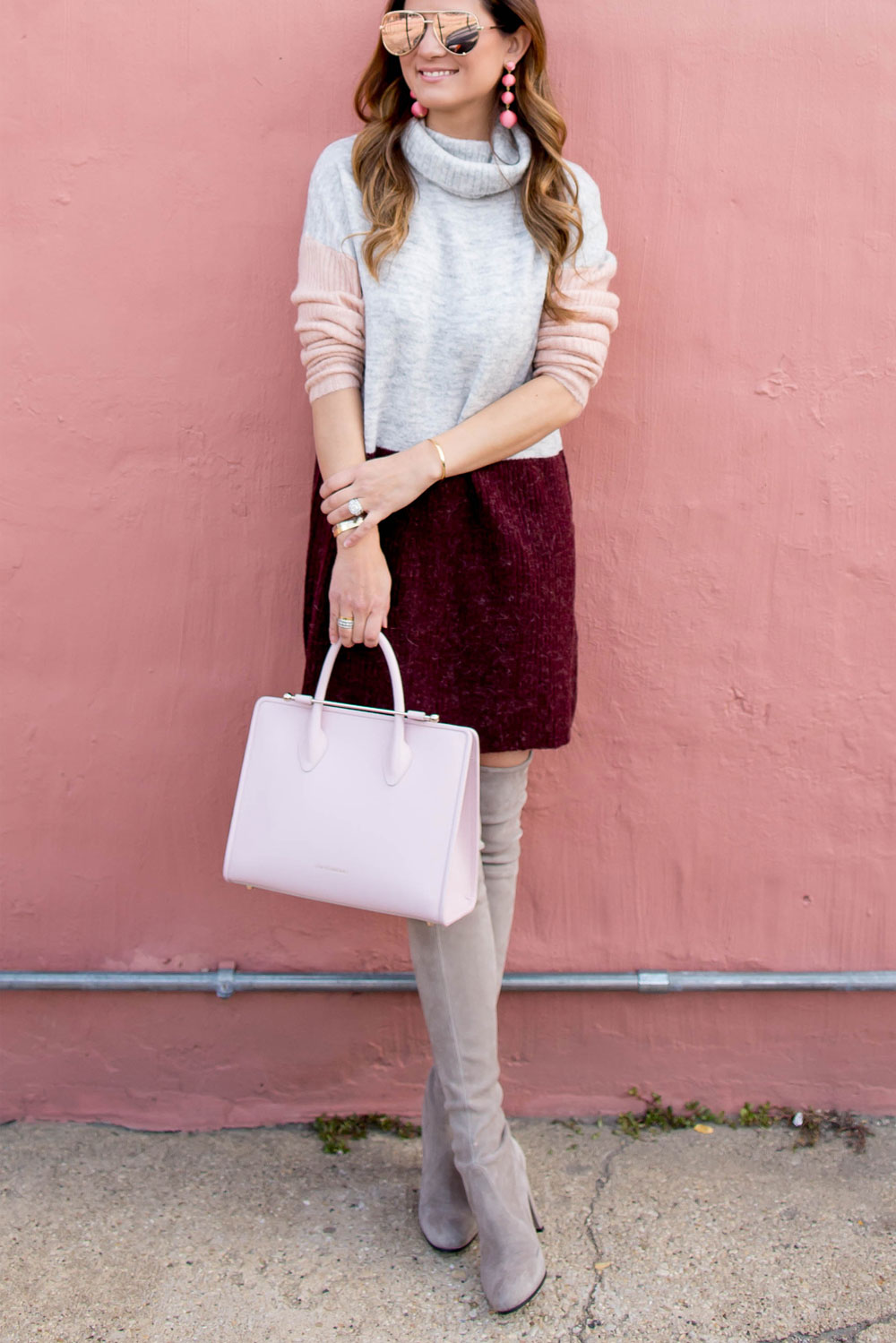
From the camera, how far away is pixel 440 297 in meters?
1.80

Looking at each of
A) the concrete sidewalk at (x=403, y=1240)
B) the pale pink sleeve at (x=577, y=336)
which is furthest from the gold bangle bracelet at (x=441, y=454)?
the concrete sidewalk at (x=403, y=1240)

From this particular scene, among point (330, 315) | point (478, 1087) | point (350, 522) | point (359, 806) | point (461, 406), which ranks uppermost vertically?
point (330, 315)

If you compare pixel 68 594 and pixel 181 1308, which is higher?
pixel 68 594

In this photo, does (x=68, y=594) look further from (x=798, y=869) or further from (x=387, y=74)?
(x=798, y=869)

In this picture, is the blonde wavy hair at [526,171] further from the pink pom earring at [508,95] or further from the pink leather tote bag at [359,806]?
the pink leather tote bag at [359,806]

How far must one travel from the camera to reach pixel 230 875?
5.85 ft

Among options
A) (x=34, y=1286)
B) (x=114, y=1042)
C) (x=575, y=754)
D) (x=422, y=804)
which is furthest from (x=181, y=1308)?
(x=575, y=754)

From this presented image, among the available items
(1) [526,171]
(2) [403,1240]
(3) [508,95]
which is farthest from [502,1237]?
(3) [508,95]

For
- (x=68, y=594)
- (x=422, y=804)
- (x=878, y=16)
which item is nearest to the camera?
(x=422, y=804)

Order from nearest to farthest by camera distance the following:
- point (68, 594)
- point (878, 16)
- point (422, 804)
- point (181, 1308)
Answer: point (422, 804)
point (181, 1308)
point (878, 16)
point (68, 594)

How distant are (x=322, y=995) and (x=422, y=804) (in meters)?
0.81

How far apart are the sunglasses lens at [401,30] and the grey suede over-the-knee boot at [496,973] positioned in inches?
45.2

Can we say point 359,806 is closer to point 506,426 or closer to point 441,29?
point 506,426

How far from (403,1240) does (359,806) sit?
2.80ft
